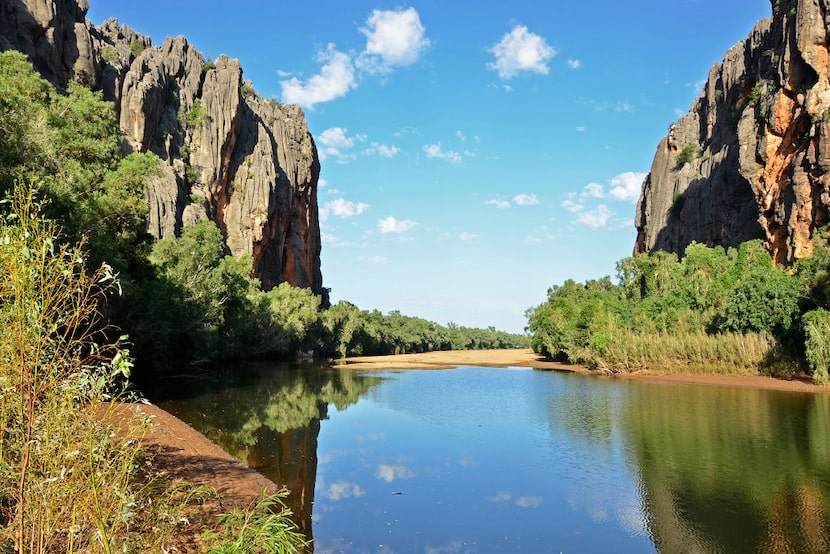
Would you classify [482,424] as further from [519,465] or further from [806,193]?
[806,193]

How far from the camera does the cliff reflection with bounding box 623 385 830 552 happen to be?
937 centimetres

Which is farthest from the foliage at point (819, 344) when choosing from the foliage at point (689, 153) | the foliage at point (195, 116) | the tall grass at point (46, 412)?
the foliage at point (195, 116)

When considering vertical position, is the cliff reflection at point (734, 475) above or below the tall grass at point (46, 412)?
below

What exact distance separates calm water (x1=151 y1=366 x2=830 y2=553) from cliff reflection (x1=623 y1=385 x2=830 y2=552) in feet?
0.16

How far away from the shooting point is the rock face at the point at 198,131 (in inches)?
1827

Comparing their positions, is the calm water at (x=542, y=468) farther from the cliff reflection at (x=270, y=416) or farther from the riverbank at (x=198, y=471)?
the riverbank at (x=198, y=471)

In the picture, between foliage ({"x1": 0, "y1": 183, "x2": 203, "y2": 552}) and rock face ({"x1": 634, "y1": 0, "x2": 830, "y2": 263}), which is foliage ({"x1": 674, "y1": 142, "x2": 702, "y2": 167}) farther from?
foliage ({"x1": 0, "y1": 183, "x2": 203, "y2": 552})

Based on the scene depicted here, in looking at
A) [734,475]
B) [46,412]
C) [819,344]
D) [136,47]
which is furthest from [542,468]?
[136,47]

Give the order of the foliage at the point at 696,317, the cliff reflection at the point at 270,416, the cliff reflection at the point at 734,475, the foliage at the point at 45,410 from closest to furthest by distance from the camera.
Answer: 1. the foliage at the point at 45,410
2. the cliff reflection at the point at 734,475
3. the cliff reflection at the point at 270,416
4. the foliage at the point at 696,317

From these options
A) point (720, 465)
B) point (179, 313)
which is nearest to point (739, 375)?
point (720, 465)

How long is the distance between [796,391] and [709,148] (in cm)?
5338

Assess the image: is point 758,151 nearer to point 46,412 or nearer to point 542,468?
point 542,468

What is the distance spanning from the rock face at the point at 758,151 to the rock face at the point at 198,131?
155ft

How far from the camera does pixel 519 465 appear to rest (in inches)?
576
